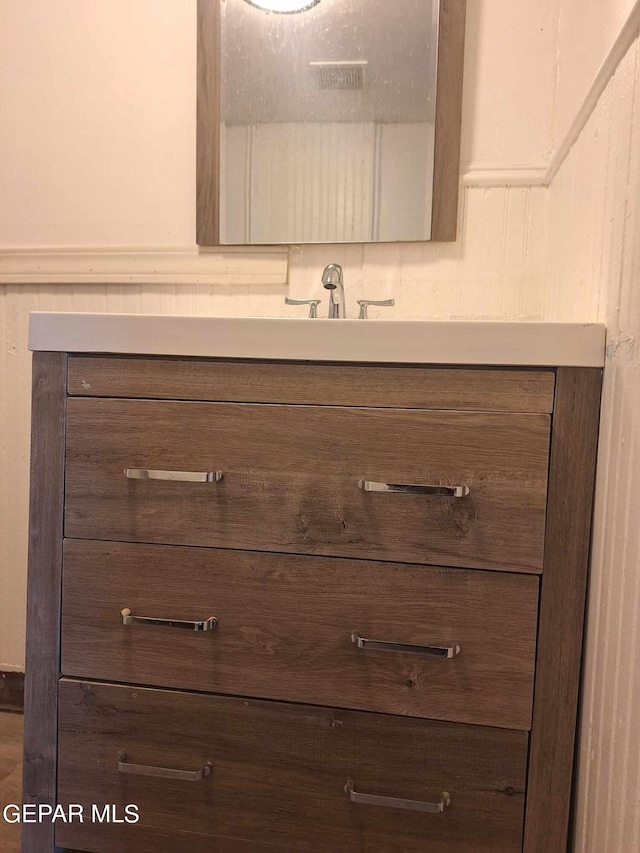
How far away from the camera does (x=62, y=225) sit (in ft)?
4.91

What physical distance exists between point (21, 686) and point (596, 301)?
5.07 ft

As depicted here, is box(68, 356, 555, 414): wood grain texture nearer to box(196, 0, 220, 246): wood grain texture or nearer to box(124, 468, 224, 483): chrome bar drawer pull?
box(124, 468, 224, 483): chrome bar drawer pull

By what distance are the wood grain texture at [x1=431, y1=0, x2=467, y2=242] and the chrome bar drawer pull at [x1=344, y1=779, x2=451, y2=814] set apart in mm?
1035

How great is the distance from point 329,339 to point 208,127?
2.62 feet

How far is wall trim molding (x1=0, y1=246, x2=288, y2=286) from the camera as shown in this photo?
1418 millimetres

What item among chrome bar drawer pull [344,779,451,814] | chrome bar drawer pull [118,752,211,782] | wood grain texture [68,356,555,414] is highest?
wood grain texture [68,356,555,414]

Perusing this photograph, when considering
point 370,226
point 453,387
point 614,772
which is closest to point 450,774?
point 614,772

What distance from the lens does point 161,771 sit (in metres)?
0.93

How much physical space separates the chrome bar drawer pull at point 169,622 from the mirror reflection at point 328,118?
0.84 metres

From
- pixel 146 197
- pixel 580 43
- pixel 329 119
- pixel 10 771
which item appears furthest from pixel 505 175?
pixel 10 771

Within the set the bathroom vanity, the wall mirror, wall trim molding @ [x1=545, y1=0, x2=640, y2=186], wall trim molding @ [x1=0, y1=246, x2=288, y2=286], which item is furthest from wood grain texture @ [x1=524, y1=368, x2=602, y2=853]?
wall trim molding @ [x1=0, y1=246, x2=288, y2=286]

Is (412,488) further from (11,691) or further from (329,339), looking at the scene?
(11,691)

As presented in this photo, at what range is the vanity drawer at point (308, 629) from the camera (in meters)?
0.86

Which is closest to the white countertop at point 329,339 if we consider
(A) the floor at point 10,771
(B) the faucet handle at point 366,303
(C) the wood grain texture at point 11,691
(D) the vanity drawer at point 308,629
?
(D) the vanity drawer at point 308,629
